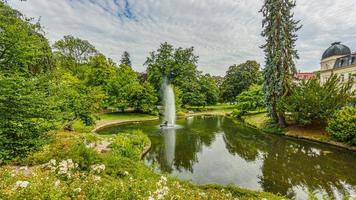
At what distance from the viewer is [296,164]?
10539 mm

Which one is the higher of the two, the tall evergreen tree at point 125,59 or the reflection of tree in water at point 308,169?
the tall evergreen tree at point 125,59

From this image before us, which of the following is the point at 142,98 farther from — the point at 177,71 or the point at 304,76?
the point at 304,76

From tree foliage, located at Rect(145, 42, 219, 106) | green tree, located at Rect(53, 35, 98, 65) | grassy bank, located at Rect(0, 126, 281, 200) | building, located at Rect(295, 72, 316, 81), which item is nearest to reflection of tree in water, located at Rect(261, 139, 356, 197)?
grassy bank, located at Rect(0, 126, 281, 200)

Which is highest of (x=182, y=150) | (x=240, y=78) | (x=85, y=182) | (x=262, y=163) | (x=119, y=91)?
(x=240, y=78)

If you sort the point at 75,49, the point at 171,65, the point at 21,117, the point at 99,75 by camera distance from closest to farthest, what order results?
the point at 21,117
the point at 99,75
the point at 75,49
the point at 171,65

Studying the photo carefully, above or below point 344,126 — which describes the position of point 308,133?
below

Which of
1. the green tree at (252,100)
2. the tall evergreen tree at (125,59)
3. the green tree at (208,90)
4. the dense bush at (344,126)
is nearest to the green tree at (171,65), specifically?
the green tree at (208,90)

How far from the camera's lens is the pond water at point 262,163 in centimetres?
812

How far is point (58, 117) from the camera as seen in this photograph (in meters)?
6.92

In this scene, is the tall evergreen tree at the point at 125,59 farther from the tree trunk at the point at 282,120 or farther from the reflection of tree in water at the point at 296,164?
the reflection of tree in water at the point at 296,164

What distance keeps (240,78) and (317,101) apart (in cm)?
3169

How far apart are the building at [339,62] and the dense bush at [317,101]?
12.9m

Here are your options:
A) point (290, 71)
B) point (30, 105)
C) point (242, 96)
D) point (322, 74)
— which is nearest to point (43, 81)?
point (30, 105)

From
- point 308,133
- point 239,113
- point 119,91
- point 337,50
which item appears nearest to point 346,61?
point 337,50
